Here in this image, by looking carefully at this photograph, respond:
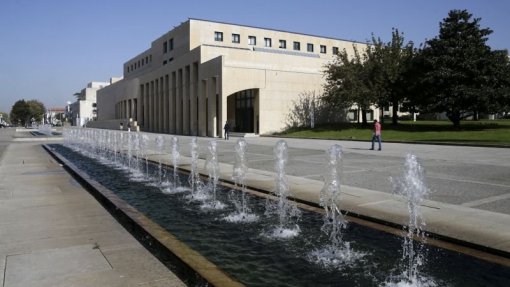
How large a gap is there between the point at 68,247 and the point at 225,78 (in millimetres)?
40805

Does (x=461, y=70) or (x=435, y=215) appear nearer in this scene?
(x=435, y=215)

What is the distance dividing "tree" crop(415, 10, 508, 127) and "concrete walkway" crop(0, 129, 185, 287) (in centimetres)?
3427

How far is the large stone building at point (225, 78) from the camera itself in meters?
48.0

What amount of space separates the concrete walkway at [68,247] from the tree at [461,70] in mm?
34269

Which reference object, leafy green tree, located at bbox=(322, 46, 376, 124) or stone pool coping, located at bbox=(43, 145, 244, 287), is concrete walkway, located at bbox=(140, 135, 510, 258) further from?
leafy green tree, located at bbox=(322, 46, 376, 124)

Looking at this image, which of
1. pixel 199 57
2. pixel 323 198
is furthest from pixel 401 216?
pixel 199 57

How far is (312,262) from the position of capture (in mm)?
5809

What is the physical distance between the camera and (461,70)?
37656 millimetres

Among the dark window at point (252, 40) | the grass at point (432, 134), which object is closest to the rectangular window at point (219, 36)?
the dark window at point (252, 40)

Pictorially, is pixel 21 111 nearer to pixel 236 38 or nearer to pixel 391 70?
pixel 236 38

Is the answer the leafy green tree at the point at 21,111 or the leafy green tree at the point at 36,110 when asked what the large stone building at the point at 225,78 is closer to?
the leafy green tree at the point at 36,110

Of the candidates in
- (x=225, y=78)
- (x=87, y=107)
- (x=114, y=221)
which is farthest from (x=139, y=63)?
(x=114, y=221)

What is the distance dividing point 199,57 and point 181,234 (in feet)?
152

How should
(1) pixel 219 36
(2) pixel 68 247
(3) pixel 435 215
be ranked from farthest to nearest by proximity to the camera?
(1) pixel 219 36 → (3) pixel 435 215 → (2) pixel 68 247
